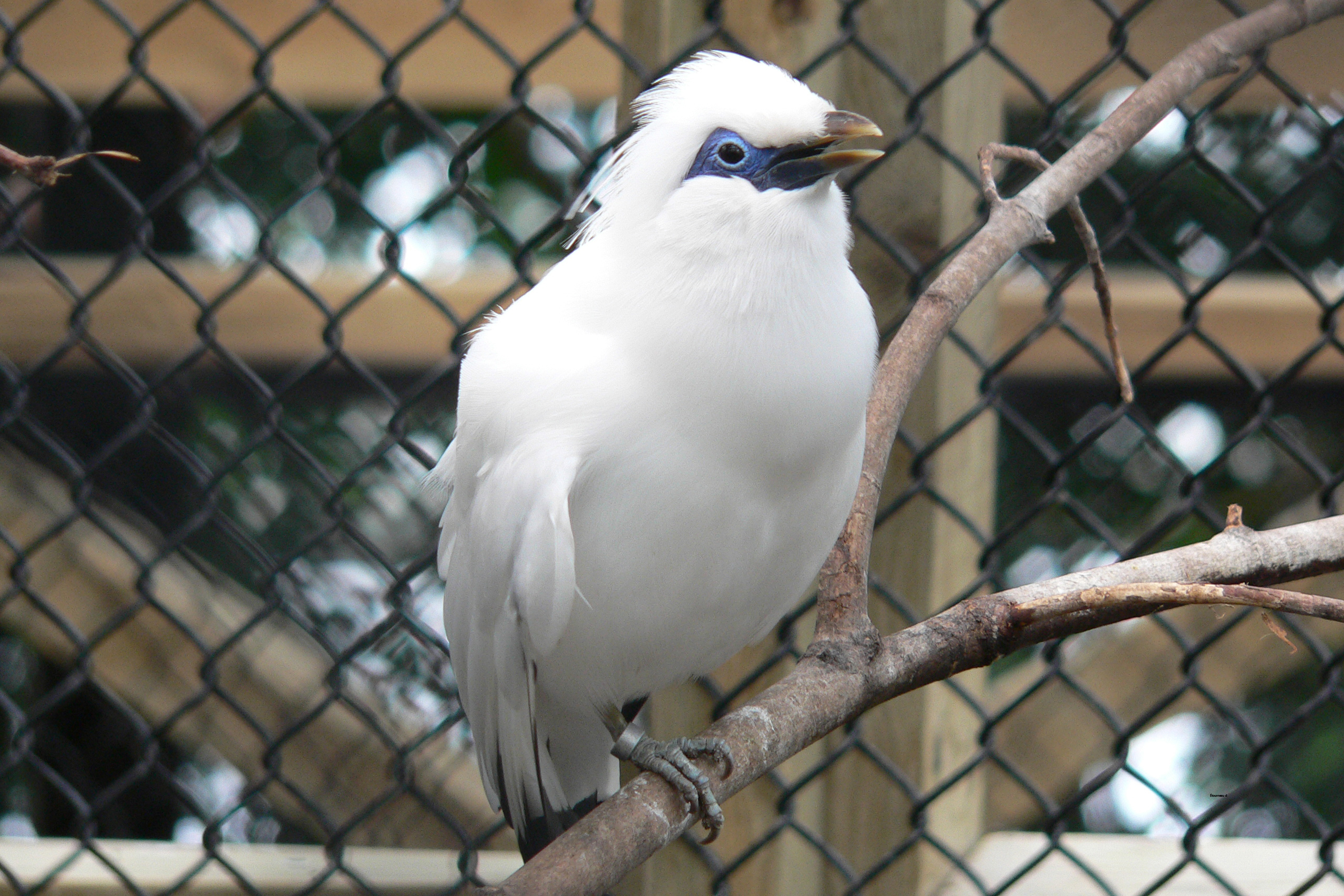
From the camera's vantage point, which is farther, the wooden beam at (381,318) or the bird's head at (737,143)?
the wooden beam at (381,318)

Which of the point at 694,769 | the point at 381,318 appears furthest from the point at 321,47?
the point at 694,769

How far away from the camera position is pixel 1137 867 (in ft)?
4.29

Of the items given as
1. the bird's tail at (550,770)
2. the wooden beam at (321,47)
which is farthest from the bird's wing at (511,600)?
the wooden beam at (321,47)

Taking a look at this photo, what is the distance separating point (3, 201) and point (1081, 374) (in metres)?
1.66

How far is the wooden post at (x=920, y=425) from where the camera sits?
118cm

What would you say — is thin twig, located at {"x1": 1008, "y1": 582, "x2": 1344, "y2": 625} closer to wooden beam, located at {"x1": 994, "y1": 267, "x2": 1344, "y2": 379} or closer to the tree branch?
the tree branch

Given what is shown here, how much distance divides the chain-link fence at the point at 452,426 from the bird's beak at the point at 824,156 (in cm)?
28

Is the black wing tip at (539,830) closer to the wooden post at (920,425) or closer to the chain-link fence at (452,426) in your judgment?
the chain-link fence at (452,426)

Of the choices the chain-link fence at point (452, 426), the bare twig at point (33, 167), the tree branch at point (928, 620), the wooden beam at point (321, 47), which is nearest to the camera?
the bare twig at point (33, 167)

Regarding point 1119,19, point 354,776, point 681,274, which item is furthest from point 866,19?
point 354,776

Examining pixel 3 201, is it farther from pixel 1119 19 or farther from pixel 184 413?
pixel 1119 19

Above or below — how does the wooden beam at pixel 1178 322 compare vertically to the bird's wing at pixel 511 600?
below

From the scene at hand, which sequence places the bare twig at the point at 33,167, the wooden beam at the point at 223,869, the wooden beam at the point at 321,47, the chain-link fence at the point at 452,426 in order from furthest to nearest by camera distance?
1. the wooden beam at the point at 321,47
2. the wooden beam at the point at 223,869
3. the chain-link fence at the point at 452,426
4. the bare twig at the point at 33,167

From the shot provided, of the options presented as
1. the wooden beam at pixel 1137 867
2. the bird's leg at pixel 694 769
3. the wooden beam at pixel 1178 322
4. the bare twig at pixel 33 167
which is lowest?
the wooden beam at pixel 1137 867
